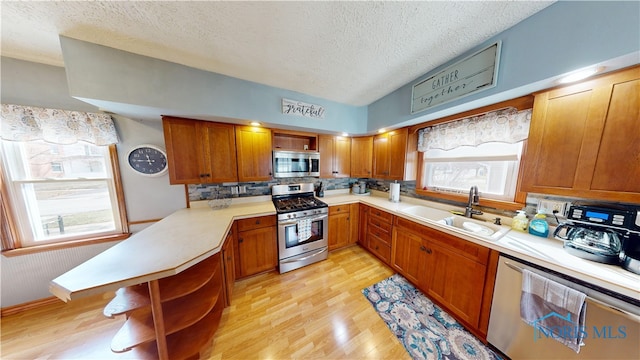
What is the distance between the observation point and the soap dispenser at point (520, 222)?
5.01ft

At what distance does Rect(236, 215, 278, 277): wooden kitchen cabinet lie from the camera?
81.2 inches

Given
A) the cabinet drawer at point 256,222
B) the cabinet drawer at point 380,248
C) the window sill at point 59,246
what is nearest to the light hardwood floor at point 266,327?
the cabinet drawer at point 380,248

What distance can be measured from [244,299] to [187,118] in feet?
7.22

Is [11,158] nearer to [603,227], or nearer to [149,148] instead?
[149,148]

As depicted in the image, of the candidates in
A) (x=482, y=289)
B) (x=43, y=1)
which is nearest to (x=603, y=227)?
(x=482, y=289)

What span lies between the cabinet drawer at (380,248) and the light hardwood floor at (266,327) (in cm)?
47

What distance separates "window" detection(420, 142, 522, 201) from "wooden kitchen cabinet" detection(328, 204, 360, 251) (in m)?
1.17

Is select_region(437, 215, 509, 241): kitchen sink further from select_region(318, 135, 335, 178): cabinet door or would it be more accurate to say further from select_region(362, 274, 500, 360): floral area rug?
select_region(318, 135, 335, 178): cabinet door

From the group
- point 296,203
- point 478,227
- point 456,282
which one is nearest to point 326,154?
point 296,203

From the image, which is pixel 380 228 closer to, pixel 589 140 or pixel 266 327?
pixel 266 327

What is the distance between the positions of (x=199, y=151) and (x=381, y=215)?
2.60 m

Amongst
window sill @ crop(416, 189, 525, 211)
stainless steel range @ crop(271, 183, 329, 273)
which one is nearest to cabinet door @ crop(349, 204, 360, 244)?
stainless steel range @ crop(271, 183, 329, 273)

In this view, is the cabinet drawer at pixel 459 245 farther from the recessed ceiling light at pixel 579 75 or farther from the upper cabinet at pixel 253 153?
the upper cabinet at pixel 253 153

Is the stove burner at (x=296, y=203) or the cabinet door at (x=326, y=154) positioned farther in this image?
the cabinet door at (x=326, y=154)
